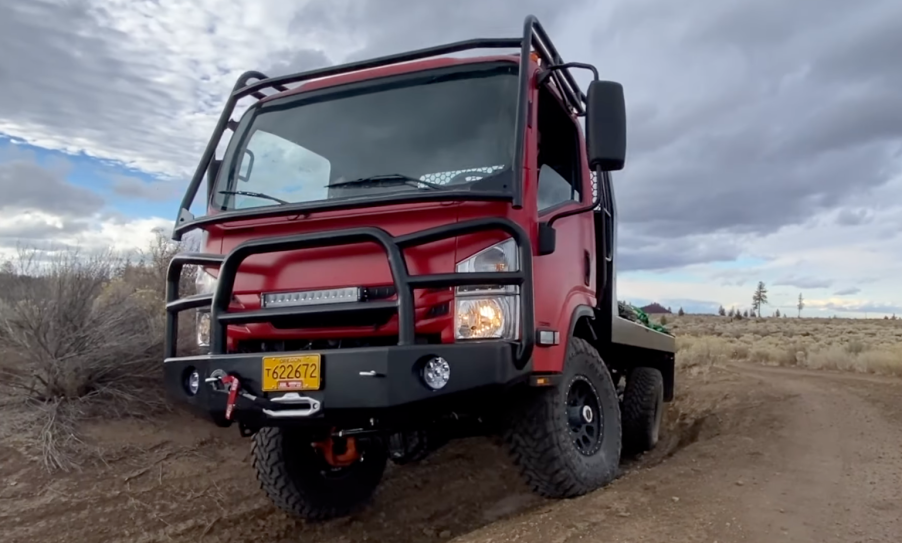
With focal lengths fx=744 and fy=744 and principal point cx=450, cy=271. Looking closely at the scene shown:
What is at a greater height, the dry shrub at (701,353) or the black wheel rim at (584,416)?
the black wheel rim at (584,416)

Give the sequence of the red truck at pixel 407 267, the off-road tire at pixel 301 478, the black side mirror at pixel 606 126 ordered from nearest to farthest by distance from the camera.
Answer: the red truck at pixel 407 267, the black side mirror at pixel 606 126, the off-road tire at pixel 301 478

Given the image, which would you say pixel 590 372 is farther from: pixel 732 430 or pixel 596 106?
pixel 732 430

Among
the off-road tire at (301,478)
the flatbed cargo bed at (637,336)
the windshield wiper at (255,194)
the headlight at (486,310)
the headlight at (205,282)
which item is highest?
the windshield wiper at (255,194)

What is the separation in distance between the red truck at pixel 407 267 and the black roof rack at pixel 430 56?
14 mm

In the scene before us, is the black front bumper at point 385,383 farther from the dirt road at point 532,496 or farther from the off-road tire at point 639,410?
the off-road tire at point 639,410

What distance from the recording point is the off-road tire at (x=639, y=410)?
7.04 meters

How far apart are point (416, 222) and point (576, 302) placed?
1334mm

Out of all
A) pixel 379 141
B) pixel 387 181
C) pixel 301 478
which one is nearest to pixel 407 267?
pixel 387 181

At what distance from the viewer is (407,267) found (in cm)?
353

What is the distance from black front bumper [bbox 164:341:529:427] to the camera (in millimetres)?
3338

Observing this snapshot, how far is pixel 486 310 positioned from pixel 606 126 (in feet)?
3.87

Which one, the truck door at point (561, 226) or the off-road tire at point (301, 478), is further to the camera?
the off-road tire at point (301, 478)

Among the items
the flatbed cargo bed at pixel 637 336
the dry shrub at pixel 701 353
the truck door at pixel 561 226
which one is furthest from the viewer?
the dry shrub at pixel 701 353

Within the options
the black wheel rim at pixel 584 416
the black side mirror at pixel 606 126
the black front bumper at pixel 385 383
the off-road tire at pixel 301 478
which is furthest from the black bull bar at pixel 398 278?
the off-road tire at pixel 301 478
